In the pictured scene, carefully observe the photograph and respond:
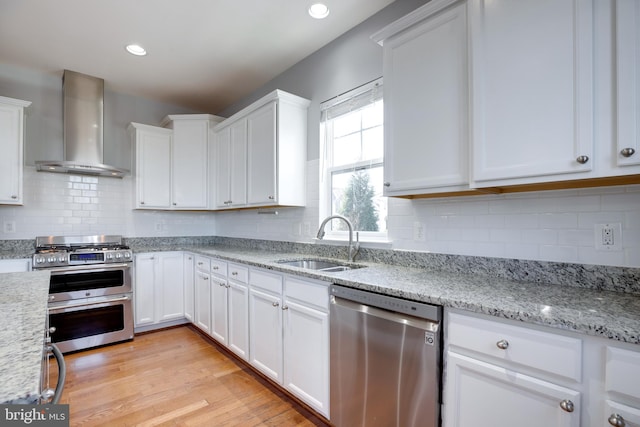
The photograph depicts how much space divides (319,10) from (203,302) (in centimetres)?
281

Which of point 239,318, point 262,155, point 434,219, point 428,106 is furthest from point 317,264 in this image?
point 428,106

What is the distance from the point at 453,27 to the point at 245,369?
Answer: 2.76 meters

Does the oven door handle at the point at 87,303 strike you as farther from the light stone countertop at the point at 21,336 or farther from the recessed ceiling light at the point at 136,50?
the recessed ceiling light at the point at 136,50

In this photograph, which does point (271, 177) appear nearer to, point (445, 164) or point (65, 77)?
point (445, 164)

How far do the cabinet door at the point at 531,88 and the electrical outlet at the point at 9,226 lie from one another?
4.17 metres

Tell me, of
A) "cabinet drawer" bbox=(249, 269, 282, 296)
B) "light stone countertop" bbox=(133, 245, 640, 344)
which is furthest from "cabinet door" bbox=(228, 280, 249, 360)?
"light stone countertop" bbox=(133, 245, 640, 344)

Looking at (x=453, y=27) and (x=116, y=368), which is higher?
(x=453, y=27)

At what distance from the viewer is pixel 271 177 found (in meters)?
2.85

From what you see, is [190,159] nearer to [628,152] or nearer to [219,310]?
[219,310]

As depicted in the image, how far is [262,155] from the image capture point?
2955 mm

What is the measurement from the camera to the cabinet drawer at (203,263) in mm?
3113

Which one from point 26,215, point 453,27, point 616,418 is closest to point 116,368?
point 26,215

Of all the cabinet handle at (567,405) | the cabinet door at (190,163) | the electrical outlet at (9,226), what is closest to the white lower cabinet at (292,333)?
the cabinet handle at (567,405)

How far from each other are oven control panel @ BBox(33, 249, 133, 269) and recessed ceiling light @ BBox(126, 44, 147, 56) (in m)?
1.89
